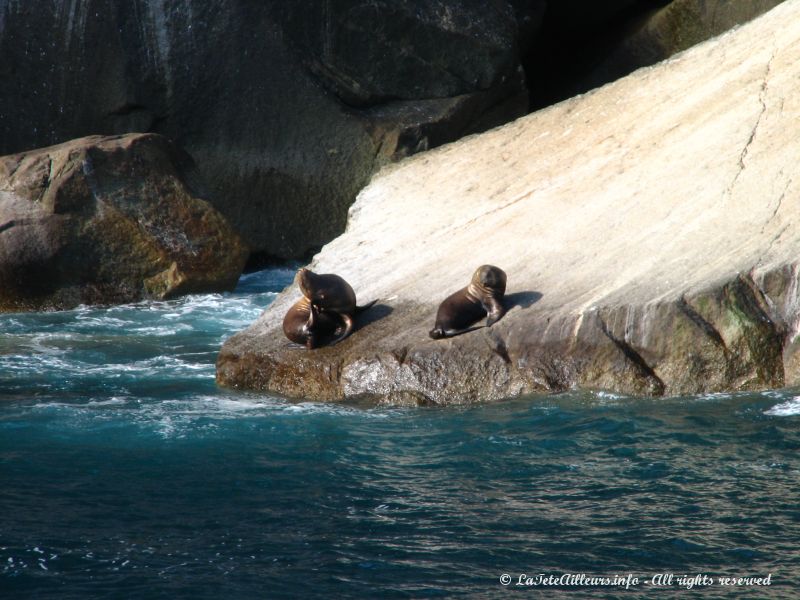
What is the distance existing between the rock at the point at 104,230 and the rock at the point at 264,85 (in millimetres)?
1801

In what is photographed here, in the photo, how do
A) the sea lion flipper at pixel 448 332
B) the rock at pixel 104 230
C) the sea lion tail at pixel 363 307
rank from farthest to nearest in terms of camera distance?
the rock at pixel 104 230, the sea lion tail at pixel 363 307, the sea lion flipper at pixel 448 332

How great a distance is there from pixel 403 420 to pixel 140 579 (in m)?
2.87

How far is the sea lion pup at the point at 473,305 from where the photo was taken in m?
8.06

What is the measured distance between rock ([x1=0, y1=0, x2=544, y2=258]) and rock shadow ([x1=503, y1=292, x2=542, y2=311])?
7176 millimetres

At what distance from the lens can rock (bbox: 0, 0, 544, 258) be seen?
1469 cm

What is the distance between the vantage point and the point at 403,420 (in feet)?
24.2

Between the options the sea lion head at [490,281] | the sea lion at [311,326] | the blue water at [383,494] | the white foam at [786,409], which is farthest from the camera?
the sea lion at [311,326]

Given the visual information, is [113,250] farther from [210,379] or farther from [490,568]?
[490,568]

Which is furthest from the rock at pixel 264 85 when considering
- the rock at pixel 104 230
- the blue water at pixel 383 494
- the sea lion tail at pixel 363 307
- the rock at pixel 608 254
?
the blue water at pixel 383 494

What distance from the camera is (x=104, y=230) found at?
12617 mm

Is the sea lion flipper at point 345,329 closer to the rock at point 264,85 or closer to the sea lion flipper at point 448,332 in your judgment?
the sea lion flipper at point 448,332

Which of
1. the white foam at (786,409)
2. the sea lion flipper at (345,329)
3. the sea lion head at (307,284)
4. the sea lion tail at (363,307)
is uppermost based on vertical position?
the sea lion head at (307,284)

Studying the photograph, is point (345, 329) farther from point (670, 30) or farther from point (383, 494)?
point (670, 30)

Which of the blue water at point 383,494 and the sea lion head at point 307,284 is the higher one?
the sea lion head at point 307,284
